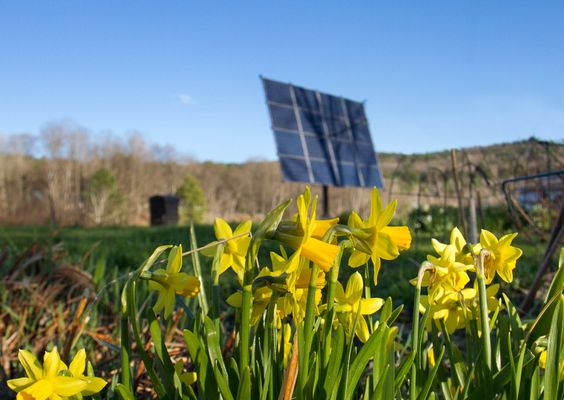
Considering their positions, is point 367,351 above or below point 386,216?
below

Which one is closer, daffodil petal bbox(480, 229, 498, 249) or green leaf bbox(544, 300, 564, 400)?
green leaf bbox(544, 300, 564, 400)

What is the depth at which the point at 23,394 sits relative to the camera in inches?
22.6

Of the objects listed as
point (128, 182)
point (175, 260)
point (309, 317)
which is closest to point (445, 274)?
point (309, 317)

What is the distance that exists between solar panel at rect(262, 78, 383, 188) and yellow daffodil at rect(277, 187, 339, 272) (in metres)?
7.02

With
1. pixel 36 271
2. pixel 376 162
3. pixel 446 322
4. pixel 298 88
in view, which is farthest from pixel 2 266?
pixel 376 162

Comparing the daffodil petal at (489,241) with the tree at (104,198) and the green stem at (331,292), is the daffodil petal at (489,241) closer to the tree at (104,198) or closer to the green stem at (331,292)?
the green stem at (331,292)

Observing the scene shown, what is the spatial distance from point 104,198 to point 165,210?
5.15m

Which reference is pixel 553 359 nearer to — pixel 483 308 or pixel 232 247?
pixel 483 308

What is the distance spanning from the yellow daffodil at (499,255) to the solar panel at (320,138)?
685cm

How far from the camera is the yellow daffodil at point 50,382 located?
0.58 metres

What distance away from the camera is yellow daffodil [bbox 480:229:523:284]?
70cm

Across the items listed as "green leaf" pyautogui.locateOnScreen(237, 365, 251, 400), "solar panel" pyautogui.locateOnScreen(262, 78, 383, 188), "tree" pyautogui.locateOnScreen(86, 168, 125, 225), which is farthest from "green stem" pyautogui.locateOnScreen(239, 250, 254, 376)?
"tree" pyautogui.locateOnScreen(86, 168, 125, 225)

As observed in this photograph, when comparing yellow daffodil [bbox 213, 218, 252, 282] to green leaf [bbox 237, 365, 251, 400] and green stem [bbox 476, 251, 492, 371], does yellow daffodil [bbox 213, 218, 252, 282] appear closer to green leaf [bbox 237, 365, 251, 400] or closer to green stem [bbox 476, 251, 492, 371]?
green leaf [bbox 237, 365, 251, 400]

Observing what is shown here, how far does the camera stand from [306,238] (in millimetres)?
520
